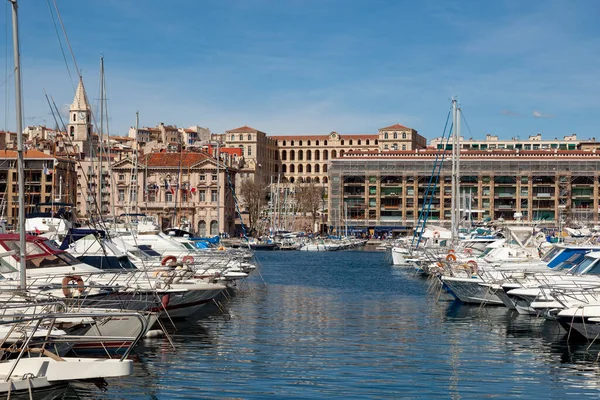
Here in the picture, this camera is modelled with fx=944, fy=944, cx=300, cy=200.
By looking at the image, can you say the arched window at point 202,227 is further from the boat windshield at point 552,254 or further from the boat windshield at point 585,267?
the boat windshield at point 585,267

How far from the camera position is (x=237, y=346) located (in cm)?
2552

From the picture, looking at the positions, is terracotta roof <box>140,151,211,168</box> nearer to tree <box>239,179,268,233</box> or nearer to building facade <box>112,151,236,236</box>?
building facade <box>112,151,236,236</box>

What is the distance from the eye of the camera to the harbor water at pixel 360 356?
64.2 feet

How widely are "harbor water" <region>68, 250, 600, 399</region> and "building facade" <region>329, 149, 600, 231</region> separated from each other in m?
101

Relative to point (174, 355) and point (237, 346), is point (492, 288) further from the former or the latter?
point (174, 355)

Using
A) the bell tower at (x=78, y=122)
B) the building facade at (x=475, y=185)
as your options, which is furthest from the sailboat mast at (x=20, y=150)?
the bell tower at (x=78, y=122)

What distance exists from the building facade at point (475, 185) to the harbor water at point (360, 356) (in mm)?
101217

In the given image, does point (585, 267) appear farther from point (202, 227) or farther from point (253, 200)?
point (253, 200)

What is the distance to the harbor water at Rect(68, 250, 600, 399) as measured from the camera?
19.6m

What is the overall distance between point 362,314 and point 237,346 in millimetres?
9856

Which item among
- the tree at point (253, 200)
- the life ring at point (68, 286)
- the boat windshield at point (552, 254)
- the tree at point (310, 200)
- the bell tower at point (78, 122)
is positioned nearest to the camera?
the life ring at point (68, 286)

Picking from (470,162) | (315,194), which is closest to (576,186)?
(470,162)

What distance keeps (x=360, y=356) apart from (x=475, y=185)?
116110 mm

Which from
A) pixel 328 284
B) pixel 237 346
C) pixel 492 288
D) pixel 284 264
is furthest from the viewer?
pixel 284 264
